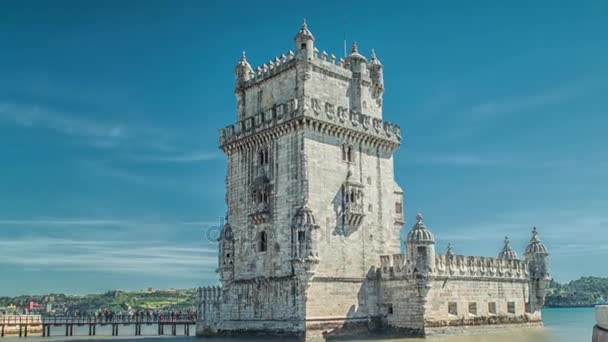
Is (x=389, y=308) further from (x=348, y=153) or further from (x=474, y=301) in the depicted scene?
(x=348, y=153)

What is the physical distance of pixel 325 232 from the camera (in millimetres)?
41031

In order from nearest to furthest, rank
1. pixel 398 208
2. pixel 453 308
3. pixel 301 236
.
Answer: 1. pixel 301 236
2. pixel 453 308
3. pixel 398 208

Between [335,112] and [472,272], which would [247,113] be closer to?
[335,112]

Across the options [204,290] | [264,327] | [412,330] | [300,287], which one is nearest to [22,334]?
[204,290]

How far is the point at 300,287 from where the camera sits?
38875 millimetres

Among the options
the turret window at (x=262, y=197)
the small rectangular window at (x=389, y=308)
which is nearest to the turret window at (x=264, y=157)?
the turret window at (x=262, y=197)

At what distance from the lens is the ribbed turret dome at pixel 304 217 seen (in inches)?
1543

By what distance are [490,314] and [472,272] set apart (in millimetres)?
3681

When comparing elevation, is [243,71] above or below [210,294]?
above

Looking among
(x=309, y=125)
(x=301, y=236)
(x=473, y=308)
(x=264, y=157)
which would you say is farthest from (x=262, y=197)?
(x=473, y=308)

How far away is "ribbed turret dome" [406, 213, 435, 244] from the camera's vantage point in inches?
1603

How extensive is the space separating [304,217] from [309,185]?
243cm

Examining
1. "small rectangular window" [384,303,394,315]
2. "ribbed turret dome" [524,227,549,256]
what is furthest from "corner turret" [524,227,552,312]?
"small rectangular window" [384,303,394,315]

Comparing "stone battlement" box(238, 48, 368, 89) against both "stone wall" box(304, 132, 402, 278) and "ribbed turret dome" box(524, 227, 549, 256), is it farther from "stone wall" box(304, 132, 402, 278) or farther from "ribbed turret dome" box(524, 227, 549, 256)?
"ribbed turret dome" box(524, 227, 549, 256)
